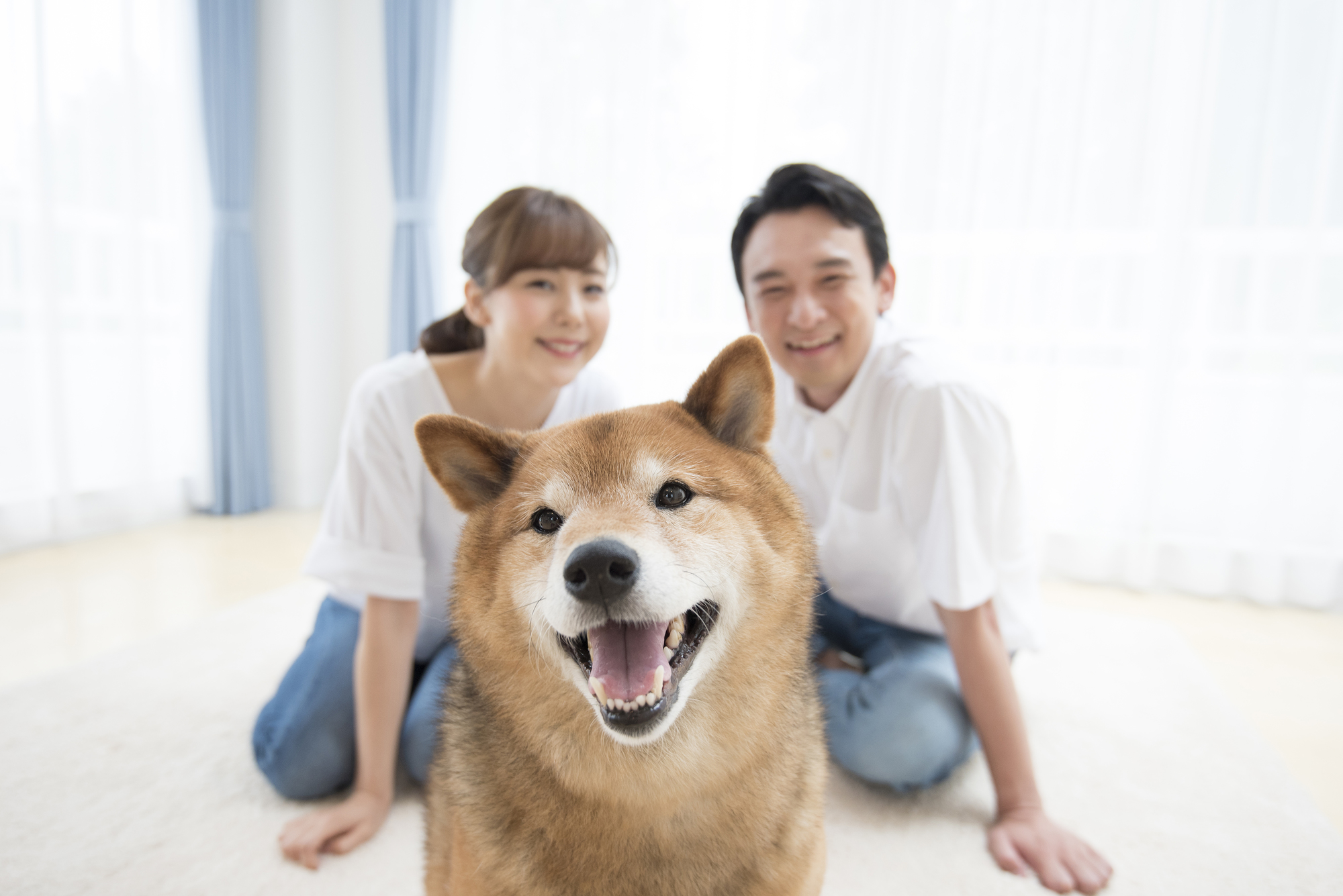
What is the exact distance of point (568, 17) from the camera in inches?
163

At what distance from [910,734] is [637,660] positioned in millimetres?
1099

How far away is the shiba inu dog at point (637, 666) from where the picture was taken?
93 centimetres

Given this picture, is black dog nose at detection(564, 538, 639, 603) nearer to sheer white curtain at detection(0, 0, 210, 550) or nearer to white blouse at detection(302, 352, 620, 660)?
white blouse at detection(302, 352, 620, 660)

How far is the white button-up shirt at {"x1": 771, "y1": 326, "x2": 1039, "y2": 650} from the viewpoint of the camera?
1.58 metres

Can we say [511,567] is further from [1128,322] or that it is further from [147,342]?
[147,342]

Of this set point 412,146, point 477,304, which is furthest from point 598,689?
point 412,146

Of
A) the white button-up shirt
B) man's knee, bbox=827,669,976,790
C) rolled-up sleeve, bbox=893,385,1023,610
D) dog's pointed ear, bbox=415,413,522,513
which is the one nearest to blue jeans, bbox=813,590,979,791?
man's knee, bbox=827,669,976,790

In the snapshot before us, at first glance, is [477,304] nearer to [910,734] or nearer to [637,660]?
[637,660]

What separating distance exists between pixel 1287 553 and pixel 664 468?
3582mm

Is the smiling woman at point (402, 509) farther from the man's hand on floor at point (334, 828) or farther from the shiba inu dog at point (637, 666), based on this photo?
the shiba inu dog at point (637, 666)

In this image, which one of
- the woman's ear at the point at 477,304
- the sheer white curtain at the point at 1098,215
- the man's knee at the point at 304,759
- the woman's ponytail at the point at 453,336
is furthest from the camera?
the sheer white curtain at the point at 1098,215

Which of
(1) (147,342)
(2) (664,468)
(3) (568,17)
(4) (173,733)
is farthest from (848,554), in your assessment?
(1) (147,342)

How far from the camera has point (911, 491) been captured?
5.58 ft

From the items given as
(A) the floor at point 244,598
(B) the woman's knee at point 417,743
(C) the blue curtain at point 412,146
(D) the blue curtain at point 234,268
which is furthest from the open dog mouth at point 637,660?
(D) the blue curtain at point 234,268
